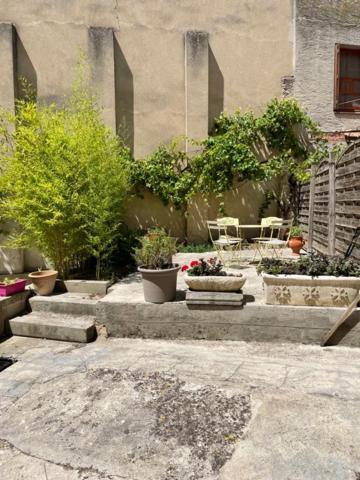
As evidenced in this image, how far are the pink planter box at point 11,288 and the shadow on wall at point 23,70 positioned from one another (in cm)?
482

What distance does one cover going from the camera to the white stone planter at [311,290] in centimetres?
368

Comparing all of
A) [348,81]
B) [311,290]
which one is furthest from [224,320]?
[348,81]

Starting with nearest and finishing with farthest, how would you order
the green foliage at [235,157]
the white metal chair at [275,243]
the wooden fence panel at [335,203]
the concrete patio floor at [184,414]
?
the concrete patio floor at [184,414], the wooden fence panel at [335,203], the white metal chair at [275,243], the green foliage at [235,157]

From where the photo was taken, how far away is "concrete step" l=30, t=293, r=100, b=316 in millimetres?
4742

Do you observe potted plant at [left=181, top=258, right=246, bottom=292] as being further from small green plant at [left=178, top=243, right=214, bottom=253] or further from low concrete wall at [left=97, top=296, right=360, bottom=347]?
small green plant at [left=178, top=243, right=214, bottom=253]

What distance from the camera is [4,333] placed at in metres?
4.64

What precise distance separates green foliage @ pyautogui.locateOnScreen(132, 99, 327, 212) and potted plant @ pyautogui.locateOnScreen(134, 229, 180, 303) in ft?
12.7

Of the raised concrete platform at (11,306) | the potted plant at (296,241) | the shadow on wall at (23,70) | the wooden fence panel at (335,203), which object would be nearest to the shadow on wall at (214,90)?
the wooden fence panel at (335,203)

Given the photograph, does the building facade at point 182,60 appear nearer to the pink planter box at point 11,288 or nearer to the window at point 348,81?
the window at point 348,81

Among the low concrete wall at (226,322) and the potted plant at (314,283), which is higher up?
the potted plant at (314,283)

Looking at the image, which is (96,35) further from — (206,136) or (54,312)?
(54,312)

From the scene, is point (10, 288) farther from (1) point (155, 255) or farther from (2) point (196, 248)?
(2) point (196, 248)

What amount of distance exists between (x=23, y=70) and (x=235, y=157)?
4.94 metres

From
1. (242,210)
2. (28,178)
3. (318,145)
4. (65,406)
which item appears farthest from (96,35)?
(65,406)
